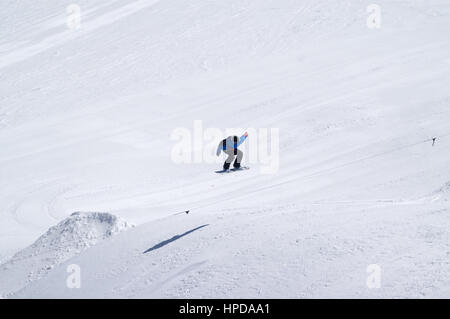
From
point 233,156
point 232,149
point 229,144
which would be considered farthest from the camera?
point 233,156

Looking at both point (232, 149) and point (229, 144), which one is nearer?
point (229, 144)

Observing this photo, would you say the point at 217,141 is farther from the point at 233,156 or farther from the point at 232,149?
the point at 232,149

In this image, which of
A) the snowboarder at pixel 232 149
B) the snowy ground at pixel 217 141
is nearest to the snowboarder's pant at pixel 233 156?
the snowboarder at pixel 232 149

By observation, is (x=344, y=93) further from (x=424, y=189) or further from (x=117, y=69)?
(x=117, y=69)

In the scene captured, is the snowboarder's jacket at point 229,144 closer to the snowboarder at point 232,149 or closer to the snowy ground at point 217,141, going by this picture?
the snowboarder at point 232,149

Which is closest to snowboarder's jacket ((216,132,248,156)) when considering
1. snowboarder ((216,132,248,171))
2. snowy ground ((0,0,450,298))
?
snowboarder ((216,132,248,171))

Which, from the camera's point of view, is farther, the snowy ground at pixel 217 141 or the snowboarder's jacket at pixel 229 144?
the snowboarder's jacket at pixel 229 144

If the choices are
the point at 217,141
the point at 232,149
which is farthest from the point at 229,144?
the point at 217,141

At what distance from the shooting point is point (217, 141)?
18281 mm

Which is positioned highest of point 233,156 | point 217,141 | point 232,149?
point 217,141

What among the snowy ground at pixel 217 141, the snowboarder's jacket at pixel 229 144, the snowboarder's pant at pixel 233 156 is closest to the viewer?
the snowy ground at pixel 217 141

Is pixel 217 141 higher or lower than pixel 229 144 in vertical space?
higher

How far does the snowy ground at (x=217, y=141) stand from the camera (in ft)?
23.3
